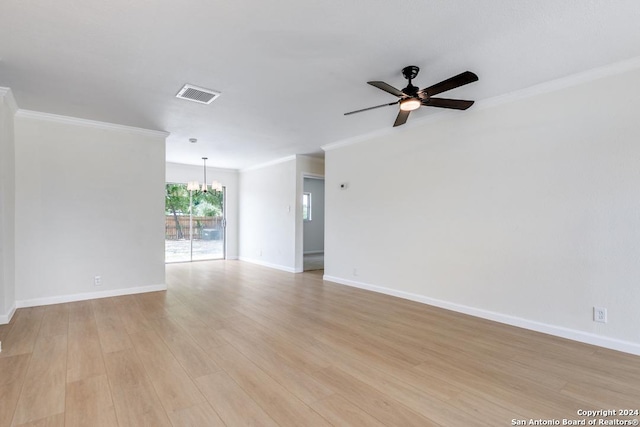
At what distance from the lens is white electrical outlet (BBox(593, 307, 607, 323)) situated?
2875 millimetres

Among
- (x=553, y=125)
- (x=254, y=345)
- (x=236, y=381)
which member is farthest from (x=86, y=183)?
(x=553, y=125)

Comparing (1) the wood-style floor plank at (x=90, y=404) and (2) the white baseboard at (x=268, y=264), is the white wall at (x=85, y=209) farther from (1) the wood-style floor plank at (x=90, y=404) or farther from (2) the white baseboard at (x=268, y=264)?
(1) the wood-style floor plank at (x=90, y=404)

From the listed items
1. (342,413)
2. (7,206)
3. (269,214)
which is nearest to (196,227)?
(269,214)

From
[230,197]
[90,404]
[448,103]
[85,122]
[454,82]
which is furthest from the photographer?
[230,197]

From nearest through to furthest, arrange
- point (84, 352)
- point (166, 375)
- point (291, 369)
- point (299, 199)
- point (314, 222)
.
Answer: point (166, 375) → point (291, 369) → point (84, 352) → point (299, 199) → point (314, 222)

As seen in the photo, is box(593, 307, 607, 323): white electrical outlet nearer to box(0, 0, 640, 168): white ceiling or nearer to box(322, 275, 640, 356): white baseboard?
box(322, 275, 640, 356): white baseboard

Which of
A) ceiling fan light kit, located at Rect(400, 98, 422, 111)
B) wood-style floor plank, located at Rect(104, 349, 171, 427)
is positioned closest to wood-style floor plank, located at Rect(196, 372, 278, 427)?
wood-style floor plank, located at Rect(104, 349, 171, 427)

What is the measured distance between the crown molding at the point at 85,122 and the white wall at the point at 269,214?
2.74 m

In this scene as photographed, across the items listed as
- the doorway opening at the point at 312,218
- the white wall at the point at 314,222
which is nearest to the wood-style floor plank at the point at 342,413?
the doorway opening at the point at 312,218

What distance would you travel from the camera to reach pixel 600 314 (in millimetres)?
2898

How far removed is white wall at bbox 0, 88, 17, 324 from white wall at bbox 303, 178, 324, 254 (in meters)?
7.18

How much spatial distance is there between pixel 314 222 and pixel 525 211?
741 cm

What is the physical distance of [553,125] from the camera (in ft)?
10.5

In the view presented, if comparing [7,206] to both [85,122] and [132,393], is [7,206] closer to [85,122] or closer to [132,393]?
[85,122]
